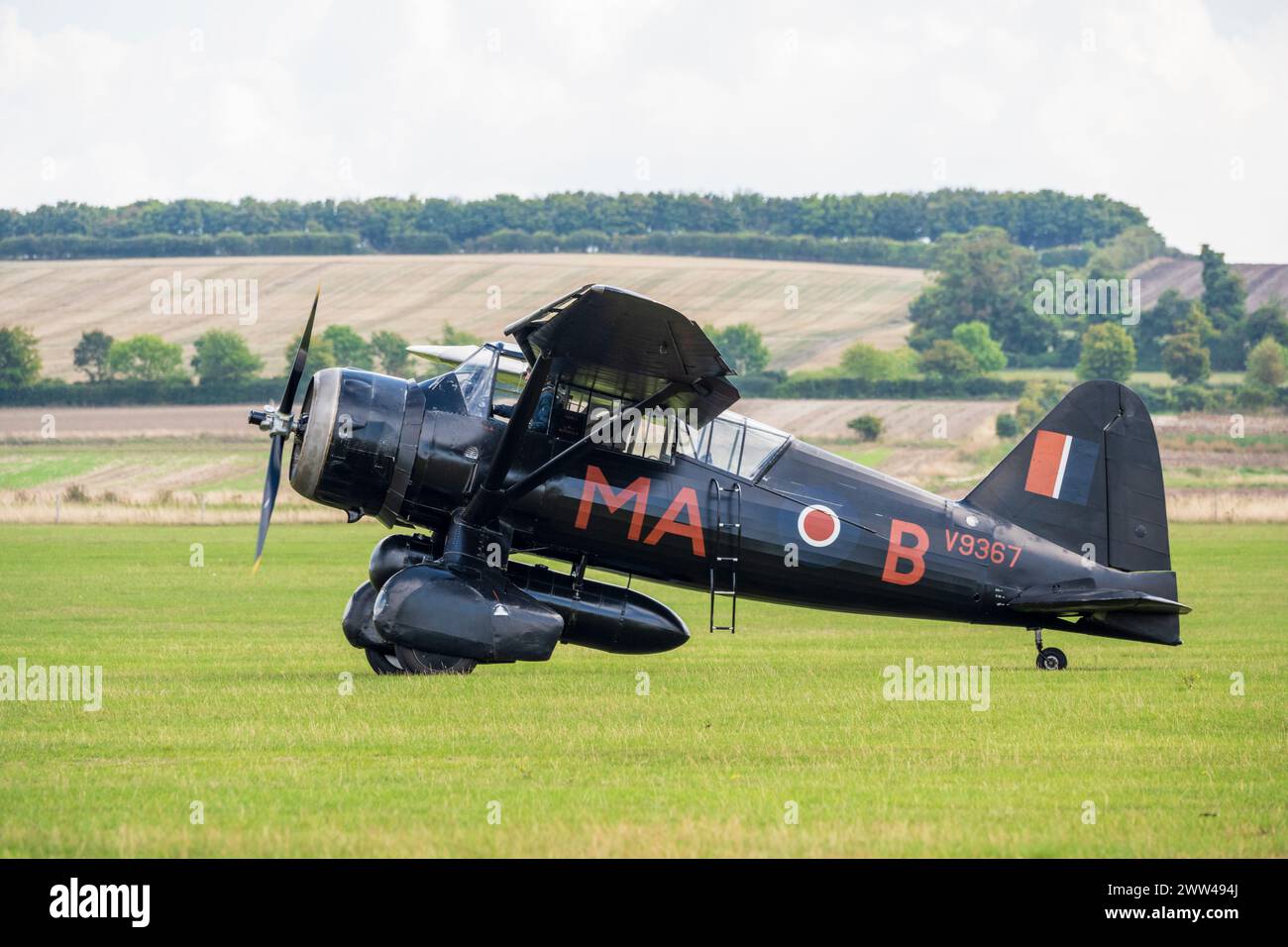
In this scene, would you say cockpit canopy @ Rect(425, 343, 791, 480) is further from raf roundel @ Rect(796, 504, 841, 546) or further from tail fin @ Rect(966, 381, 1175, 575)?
tail fin @ Rect(966, 381, 1175, 575)

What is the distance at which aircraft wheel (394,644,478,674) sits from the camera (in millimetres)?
16375

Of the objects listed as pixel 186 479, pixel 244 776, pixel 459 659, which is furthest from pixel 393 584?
pixel 186 479

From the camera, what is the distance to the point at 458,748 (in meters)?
12.3

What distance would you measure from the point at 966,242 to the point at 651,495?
11399 cm

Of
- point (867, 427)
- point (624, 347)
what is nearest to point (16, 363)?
point (867, 427)

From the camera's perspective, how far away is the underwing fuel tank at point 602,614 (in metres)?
16.5

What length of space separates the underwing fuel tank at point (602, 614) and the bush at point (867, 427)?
2351 inches

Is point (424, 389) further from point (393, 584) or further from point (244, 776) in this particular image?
point (244, 776)

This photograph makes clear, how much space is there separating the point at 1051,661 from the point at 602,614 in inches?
205

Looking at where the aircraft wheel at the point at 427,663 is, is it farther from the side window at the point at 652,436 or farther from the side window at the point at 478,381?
the side window at the point at 652,436

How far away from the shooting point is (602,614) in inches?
650

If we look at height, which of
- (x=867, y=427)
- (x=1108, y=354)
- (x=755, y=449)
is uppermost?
(x=755, y=449)

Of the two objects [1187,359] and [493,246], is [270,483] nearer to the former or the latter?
[1187,359]

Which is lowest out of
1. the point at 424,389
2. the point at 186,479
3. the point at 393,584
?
the point at 186,479
